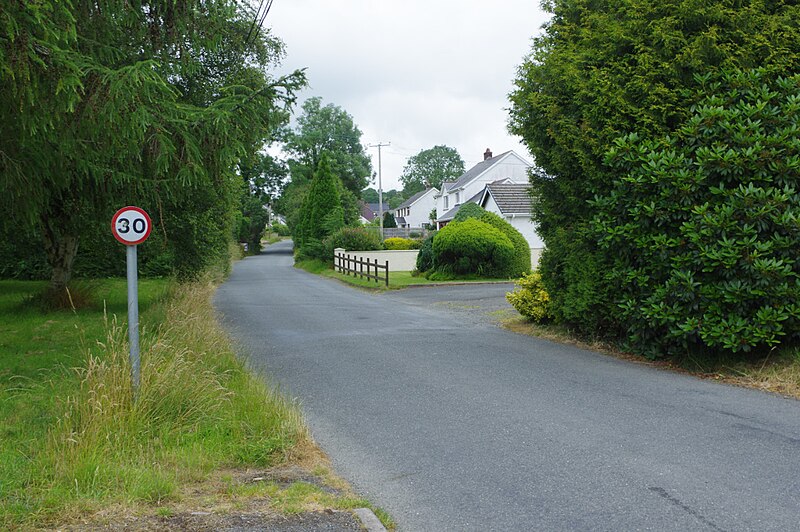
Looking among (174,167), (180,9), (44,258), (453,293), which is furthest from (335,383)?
(44,258)

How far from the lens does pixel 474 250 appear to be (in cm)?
2903

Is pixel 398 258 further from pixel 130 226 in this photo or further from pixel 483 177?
pixel 130 226

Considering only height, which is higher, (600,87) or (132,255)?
(600,87)

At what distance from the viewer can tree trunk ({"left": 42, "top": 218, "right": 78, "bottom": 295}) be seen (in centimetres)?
1549

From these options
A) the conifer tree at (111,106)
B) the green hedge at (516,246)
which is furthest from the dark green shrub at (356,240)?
the conifer tree at (111,106)

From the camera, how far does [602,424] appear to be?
22.2 ft

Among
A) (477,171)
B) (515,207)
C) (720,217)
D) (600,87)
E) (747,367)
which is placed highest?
(477,171)

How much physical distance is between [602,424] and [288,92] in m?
6.28

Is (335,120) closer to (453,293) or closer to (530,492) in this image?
(453,293)

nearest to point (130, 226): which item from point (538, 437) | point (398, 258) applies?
point (538, 437)

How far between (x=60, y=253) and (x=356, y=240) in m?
25.9

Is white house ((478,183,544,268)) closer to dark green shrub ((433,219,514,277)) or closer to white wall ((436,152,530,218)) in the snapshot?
dark green shrub ((433,219,514,277))

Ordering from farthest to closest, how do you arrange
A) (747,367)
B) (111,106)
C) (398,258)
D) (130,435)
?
(398,258) < (747,367) < (111,106) < (130,435)

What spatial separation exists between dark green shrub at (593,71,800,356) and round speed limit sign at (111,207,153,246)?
6.68 m
